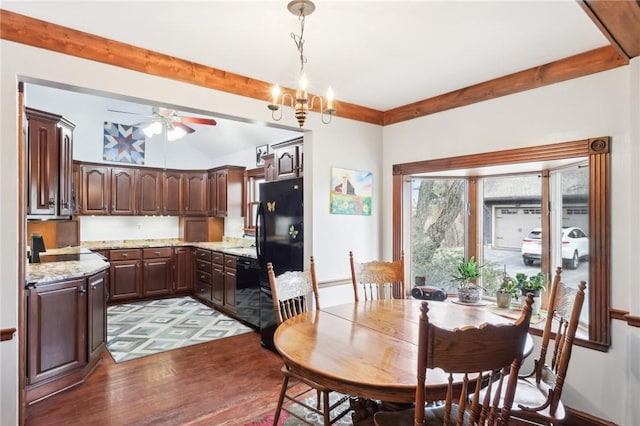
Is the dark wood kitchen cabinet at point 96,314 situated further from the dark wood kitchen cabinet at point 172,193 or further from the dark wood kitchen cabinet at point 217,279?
the dark wood kitchen cabinet at point 172,193

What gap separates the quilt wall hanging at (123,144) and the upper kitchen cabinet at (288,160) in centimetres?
337

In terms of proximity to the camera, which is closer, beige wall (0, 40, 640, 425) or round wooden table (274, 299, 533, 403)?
round wooden table (274, 299, 533, 403)

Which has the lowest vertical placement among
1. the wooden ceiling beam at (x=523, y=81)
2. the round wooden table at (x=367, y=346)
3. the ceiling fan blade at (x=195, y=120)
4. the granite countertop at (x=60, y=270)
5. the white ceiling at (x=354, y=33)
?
the round wooden table at (x=367, y=346)

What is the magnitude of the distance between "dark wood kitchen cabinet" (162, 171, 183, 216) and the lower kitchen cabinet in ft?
10.7

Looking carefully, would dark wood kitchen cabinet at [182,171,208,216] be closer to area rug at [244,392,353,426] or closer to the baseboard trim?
area rug at [244,392,353,426]

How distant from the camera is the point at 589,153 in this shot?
Result: 7.71 ft

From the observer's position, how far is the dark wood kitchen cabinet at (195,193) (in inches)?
253

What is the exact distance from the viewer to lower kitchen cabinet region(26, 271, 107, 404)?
260 cm

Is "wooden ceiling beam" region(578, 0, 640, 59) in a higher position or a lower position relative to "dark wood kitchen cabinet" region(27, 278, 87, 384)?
higher

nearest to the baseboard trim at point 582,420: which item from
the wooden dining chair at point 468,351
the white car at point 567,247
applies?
the white car at point 567,247

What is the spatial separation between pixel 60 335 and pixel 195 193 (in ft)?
12.9

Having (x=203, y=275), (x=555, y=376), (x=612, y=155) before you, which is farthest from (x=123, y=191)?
(x=612, y=155)

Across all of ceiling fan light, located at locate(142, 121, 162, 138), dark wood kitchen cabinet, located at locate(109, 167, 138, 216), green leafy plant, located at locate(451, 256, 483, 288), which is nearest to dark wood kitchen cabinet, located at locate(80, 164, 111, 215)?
dark wood kitchen cabinet, located at locate(109, 167, 138, 216)

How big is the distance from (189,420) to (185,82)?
7.92 ft
